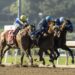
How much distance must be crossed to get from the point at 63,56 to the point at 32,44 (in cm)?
751

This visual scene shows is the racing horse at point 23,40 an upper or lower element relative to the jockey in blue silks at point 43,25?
lower

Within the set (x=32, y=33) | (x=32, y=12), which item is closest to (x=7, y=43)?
(x=32, y=33)

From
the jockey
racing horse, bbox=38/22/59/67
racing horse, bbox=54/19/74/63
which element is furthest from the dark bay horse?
the jockey

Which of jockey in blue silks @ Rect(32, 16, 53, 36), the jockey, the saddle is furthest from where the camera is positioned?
the saddle

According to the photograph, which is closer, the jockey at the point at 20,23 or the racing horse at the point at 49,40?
the racing horse at the point at 49,40

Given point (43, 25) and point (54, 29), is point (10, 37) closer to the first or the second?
point (43, 25)

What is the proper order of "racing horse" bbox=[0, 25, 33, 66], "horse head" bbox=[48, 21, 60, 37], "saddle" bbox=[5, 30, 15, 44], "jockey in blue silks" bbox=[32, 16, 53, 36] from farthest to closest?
"saddle" bbox=[5, 30, 15, 44]
"racing horse" bbox=[0, 25, 33, 66]
"jockey in blue silks" bbox=[32, 16, 53, 36]
"horse head" bbox=[48, 21, 60, 37]

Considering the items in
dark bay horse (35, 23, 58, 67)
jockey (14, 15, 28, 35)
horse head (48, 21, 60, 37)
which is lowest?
dark bay horse (35, 23, 58, 67)

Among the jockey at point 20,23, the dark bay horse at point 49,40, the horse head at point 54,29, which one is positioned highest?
the jockey at point 20,23

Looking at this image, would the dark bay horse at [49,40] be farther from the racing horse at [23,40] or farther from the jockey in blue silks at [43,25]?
the racing horse at [23,40]

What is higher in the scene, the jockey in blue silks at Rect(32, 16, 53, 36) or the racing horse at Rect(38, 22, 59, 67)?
the jockey in blue silks at Rect(32, 16, 53, 36)

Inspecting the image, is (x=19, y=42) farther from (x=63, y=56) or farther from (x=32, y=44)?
(x=63, y=56)

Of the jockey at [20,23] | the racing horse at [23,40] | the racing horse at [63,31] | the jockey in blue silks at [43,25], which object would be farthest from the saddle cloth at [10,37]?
the racing horse at [63,31]

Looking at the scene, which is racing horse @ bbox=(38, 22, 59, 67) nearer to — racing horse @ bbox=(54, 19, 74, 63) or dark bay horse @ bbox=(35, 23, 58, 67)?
dark bay horse @ bbox=(35, 23, 58, 67)
